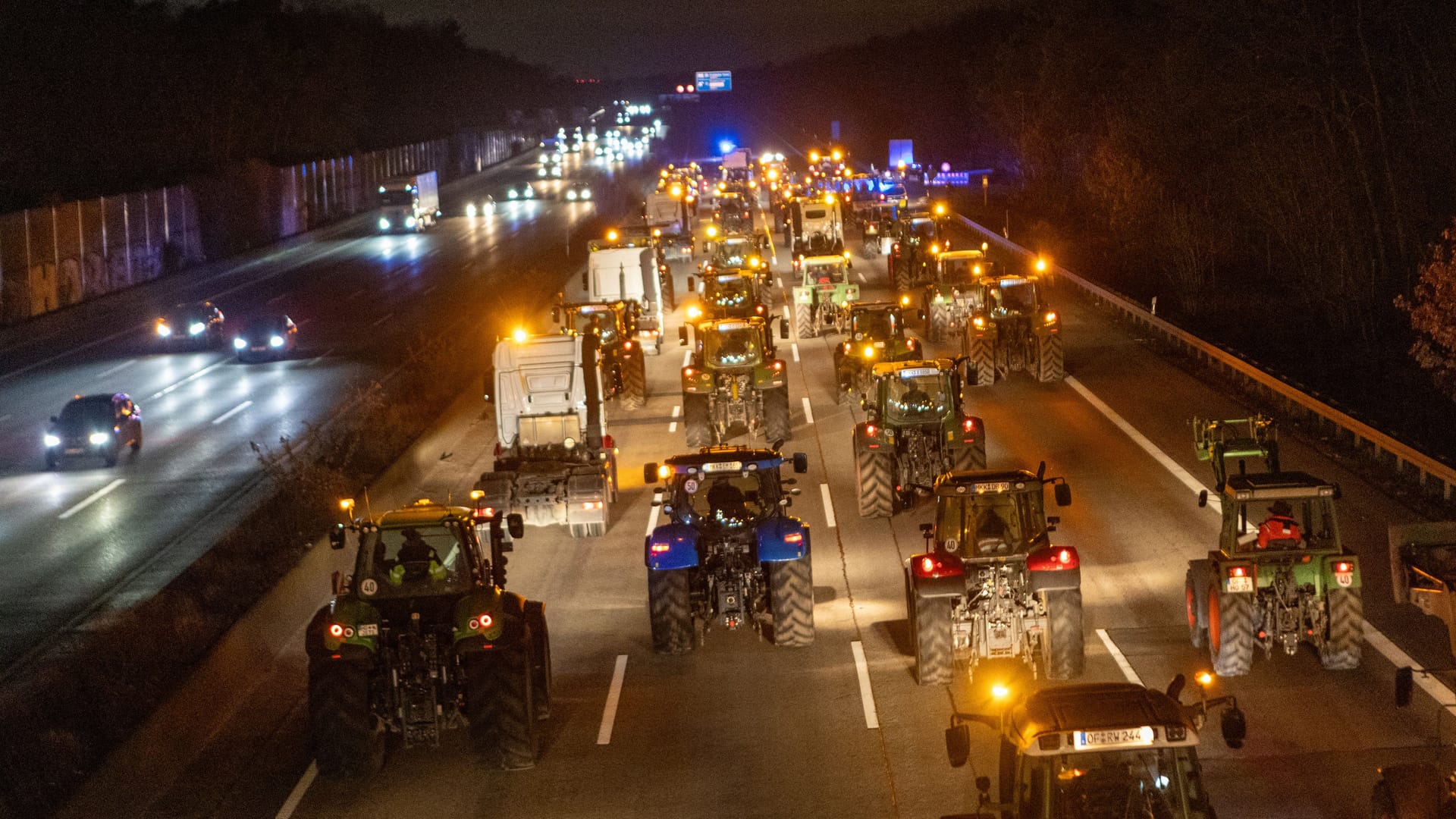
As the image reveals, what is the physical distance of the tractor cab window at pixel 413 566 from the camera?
14094 mm

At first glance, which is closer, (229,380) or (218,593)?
(218,593)

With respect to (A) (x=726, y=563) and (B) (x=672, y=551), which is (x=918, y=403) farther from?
(B) (x=672, y=551)

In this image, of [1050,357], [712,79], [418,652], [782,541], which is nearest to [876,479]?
[782,541]

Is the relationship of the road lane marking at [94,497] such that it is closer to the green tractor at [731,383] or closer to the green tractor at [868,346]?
the green tractor at [731,383]

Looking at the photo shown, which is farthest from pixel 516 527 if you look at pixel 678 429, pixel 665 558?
pixel 678 429

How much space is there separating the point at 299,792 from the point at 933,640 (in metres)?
6.25

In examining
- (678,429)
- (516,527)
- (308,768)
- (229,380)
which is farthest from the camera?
(229,380)

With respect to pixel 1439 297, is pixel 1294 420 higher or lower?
lower

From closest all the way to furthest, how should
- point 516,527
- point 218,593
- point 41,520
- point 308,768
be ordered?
point 308,768 < point 516,527 < point 218,593 < point 41,520

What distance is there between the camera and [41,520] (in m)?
27.5

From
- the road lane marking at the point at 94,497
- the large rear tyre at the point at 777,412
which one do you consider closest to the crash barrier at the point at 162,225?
the road lane marking at the point at 94,497

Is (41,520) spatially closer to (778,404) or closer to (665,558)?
(778,404)

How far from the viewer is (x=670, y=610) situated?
17.3 meters

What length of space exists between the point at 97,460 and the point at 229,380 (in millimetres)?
11210
